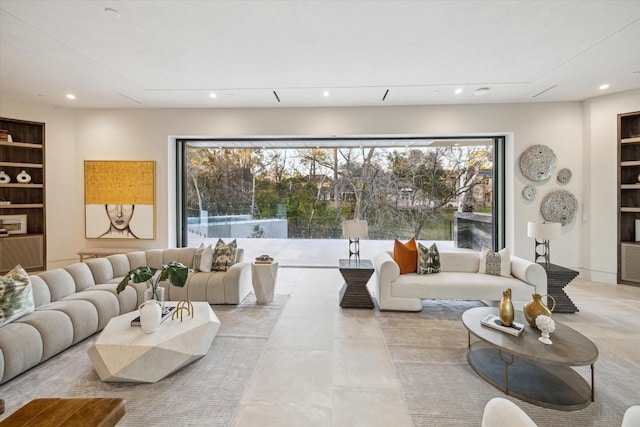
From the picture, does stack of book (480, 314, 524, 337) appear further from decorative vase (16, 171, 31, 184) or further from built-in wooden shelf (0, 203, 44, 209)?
decorative vase (16, 171, 31, 184)

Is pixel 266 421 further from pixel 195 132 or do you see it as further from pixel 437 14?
pixel 195 132

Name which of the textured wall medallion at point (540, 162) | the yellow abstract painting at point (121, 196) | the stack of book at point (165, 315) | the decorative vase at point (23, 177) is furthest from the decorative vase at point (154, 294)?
the textured wall medallion at point (540, 162)

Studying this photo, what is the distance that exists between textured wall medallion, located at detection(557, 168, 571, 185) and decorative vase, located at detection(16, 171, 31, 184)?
917cm

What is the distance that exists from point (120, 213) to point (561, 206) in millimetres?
7847

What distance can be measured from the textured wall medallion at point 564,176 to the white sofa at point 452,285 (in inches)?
90.5

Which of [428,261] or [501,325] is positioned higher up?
[428,261]

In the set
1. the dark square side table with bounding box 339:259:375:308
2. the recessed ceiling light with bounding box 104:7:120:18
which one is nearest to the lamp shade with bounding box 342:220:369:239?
the dark square side table with bounding box 339:259:375:308

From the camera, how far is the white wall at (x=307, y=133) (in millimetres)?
4898

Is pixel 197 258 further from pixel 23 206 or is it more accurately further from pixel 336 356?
pixel 23 206

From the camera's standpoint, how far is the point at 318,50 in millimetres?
3230

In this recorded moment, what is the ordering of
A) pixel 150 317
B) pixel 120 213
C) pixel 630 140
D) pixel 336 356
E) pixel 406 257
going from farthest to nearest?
pixel 120 213, pixel 630 140, pixel 406 257, pixel 336 356, pixel 150 317

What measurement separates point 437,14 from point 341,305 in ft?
10.7

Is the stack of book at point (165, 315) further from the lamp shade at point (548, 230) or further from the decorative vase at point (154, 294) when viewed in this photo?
the lamp shade at point (548, 230)

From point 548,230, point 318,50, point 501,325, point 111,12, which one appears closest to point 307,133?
point 318,50
